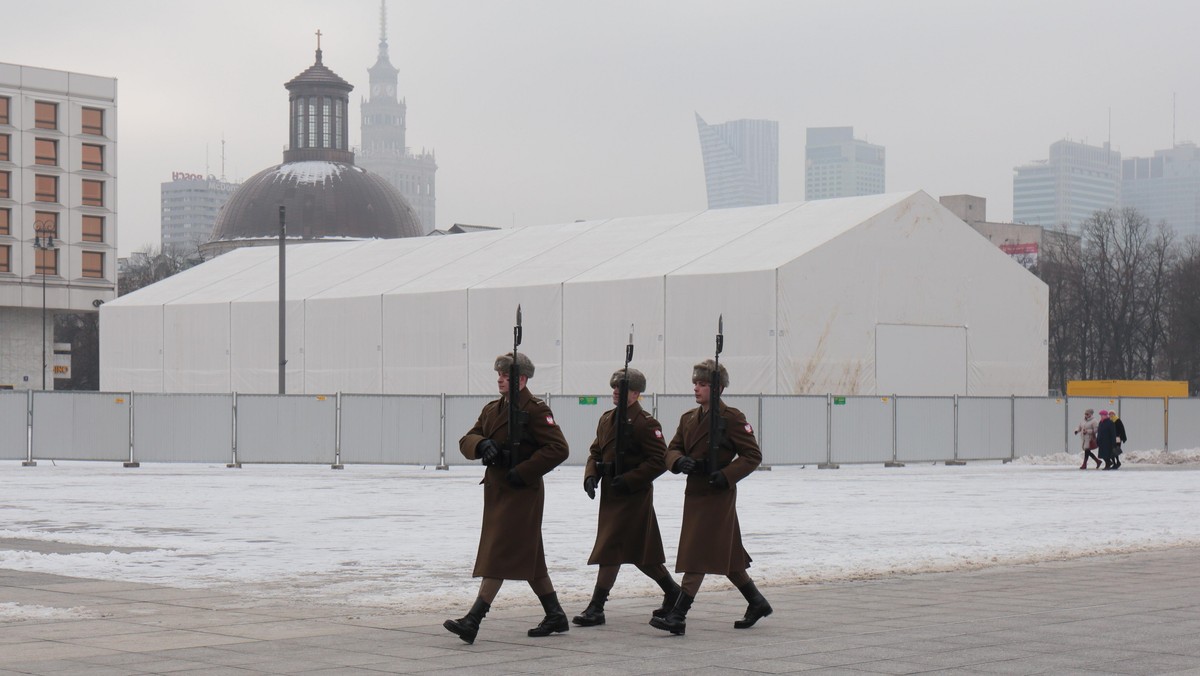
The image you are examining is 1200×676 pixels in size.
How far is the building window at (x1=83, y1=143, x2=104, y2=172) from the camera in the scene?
93062mm

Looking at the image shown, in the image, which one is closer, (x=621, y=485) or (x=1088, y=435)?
(x=621, y=485)

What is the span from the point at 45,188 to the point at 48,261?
3.97 metres

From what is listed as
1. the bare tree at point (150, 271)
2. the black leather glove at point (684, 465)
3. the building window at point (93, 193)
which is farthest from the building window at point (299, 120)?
the black leather glove at point (684, 465)

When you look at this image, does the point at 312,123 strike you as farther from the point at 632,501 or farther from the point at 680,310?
the point at 632,501

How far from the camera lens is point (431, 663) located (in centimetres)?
965

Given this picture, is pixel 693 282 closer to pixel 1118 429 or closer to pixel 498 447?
pixel 1118 429

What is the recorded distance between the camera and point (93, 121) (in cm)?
9319

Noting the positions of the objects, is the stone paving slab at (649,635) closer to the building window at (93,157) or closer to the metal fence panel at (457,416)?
the metal fence panel at (457,416)

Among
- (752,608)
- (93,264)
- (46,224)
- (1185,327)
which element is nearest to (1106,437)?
(752,608)

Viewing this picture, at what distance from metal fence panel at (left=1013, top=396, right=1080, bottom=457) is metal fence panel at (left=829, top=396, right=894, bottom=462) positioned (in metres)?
4.94

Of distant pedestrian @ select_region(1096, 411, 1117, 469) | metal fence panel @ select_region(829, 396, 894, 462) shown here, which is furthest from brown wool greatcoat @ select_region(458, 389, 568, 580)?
distant pedestrian @ select_region(1096, 411, 1117, 469)

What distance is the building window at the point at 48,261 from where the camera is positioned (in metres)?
90.1

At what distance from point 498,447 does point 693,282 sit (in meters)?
33.5

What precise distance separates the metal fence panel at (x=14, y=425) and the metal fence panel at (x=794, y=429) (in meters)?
16.4
